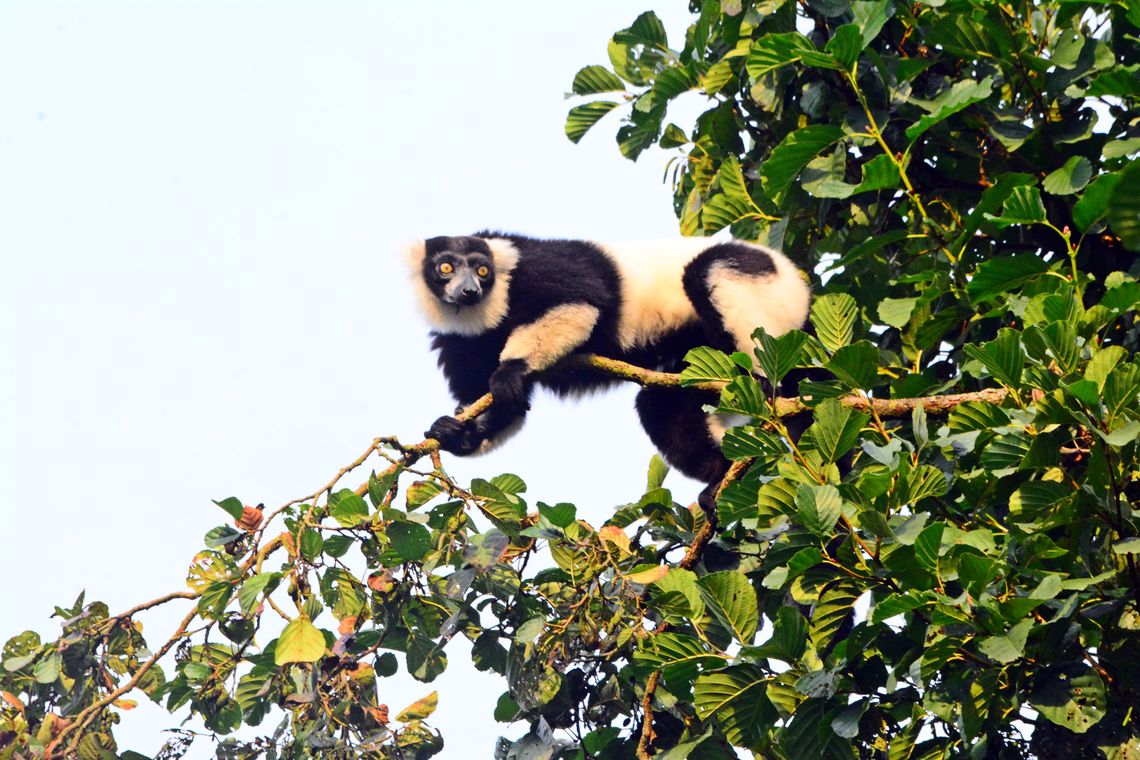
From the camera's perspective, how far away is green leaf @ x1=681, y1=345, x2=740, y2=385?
153 inches

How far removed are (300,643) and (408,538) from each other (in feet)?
1.58

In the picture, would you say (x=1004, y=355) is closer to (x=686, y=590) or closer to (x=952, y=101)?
(x=686, y=590)

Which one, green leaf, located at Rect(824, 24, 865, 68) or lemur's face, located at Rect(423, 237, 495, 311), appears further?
lemur's face, located at Rect(423, 237, 495, 311)

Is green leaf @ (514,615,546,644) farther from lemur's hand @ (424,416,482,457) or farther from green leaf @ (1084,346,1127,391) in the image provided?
lemur's hand @ (424,416,482,457)

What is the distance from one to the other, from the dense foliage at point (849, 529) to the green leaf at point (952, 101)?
0.06ft

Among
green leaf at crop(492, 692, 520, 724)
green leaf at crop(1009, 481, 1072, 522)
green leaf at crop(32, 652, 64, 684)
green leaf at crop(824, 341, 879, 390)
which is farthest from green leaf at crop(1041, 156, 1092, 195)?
green leaf at crop(32, 652, 64, 684)

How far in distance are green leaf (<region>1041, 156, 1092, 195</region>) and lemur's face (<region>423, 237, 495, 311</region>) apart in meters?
3.09

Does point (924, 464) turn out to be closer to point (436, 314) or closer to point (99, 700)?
point (99, 700)

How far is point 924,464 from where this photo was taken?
3600 mm

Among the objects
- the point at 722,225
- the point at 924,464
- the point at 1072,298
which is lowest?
the point at 924,464

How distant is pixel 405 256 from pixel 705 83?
2409 mm

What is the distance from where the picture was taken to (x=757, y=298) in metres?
5.93

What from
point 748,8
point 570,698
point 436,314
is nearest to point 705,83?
point 748,8

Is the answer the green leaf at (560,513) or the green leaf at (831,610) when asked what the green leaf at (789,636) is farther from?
the green leaf at (560,513)
